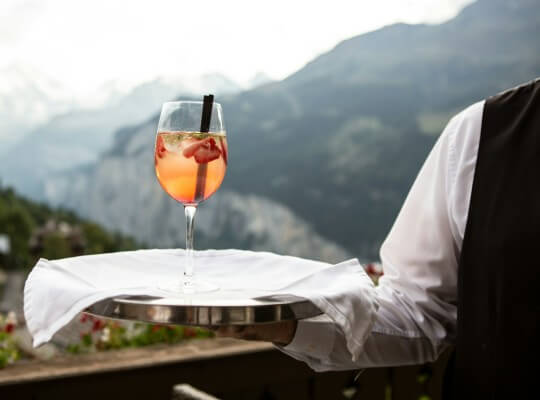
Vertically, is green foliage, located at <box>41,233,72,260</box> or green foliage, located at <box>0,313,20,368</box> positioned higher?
green foliage, located at <box>0,313,20,368</box>

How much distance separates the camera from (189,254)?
899 millimetres

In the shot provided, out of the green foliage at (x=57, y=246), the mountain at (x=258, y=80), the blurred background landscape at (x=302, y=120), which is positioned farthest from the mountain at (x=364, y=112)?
the green foliage at (x=57, y=246)

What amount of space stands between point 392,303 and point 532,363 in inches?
9.9

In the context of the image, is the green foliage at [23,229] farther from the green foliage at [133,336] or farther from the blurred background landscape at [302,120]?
the green foliage at [133,336]

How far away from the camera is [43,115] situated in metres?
37.1

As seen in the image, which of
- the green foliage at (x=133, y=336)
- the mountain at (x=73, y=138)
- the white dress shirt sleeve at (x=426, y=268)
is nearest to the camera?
the white dress shirt sleeve at (x=426, y=268)

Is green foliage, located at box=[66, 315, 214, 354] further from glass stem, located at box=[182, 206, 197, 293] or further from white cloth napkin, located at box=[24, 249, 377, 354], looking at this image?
glass stem, located at box=[182, 206, 197, 293]

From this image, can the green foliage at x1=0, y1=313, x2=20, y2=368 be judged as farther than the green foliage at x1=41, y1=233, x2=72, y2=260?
No

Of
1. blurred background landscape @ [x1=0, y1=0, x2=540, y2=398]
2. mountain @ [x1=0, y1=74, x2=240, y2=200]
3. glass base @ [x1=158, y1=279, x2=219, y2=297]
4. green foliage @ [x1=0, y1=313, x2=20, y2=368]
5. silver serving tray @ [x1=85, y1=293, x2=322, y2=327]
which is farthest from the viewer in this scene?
mountain @ [x1=0, y1=74, x2=240, y2=200]

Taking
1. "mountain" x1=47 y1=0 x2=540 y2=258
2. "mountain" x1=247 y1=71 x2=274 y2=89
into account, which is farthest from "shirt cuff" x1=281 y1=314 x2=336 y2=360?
"mountain" x1=247 y1=71 x2=274 y2=89

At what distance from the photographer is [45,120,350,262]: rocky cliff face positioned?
89.6ft

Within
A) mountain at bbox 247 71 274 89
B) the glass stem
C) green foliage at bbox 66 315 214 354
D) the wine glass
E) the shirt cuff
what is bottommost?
green foliage at bbox 66 315 214 354

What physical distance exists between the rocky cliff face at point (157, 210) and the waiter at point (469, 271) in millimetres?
23488

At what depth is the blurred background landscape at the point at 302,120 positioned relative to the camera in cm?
2705
